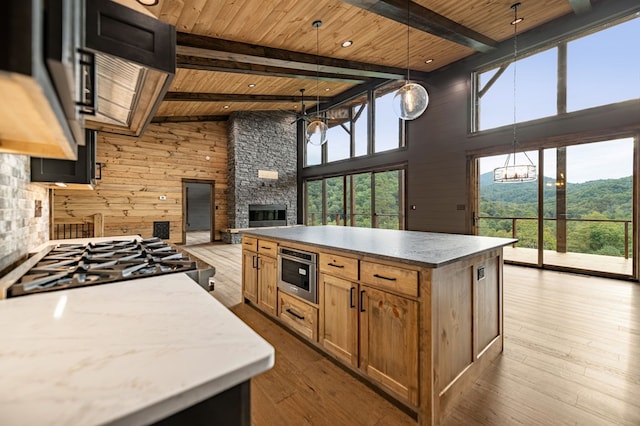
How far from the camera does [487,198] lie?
5871 mm

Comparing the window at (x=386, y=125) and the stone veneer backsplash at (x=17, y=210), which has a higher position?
the window at (x=386, y=125)

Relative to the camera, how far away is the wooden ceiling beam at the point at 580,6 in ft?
13.2

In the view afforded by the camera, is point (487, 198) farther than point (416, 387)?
Yes

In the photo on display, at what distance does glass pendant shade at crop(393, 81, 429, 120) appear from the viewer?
10.4 feet

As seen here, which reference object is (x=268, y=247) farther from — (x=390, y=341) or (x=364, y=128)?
(x=364, y=128)

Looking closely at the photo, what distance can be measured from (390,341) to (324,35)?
14.7 ft

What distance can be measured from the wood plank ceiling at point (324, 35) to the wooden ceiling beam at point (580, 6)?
18mm

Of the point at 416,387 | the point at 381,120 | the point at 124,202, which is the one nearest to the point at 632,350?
the point at 416,387

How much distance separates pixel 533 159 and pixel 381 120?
3630 millimetres

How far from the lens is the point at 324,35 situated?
178 inches

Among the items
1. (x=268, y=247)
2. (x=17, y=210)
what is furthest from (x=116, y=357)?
(x=268, y=247)

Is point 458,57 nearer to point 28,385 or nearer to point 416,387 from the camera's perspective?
point 416,387

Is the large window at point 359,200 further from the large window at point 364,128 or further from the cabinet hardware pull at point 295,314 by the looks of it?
the cabinet hardware pull at point 295,314

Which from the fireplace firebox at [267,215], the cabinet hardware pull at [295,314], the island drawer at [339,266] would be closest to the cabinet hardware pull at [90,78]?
the island drawer at [339,266]
